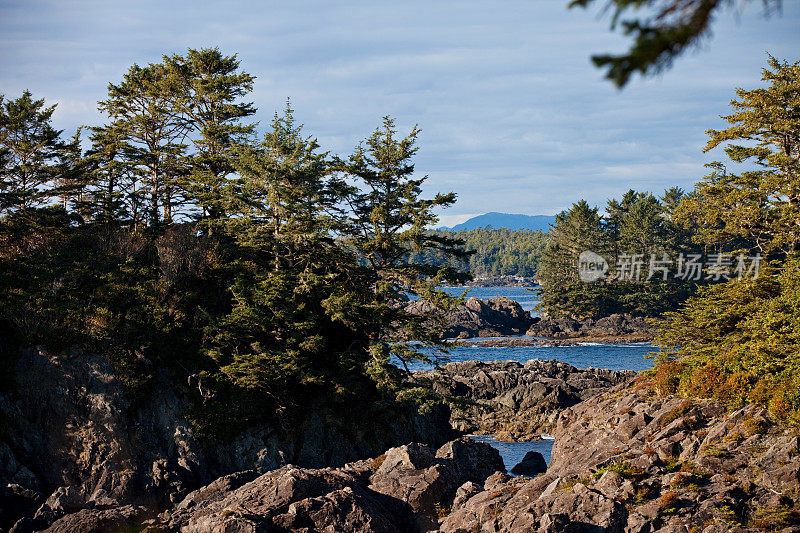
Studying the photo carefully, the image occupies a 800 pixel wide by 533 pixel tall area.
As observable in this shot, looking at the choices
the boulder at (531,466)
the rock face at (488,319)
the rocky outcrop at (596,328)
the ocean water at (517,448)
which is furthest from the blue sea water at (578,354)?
the boulder at (531,466)

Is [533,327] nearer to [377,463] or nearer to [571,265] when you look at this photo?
[571,265]

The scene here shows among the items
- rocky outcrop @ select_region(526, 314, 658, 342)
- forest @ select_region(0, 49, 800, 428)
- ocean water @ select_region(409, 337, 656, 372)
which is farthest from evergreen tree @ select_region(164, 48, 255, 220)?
rocky outcrop @ select_region(526, 314, 658, 342)

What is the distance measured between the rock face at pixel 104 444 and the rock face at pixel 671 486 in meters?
12.4

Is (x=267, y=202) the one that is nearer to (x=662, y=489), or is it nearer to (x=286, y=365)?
(x=286, y=365)

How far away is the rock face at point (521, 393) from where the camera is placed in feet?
137

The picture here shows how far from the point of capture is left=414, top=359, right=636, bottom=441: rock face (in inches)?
1639

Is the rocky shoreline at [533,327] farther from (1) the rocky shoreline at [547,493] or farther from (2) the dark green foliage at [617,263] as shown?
(1) the rocky shoreline at [547,493]

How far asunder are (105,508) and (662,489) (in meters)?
15.9

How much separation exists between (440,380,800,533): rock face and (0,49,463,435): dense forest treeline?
9535 mm

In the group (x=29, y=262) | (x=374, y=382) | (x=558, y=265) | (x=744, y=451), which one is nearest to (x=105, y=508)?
(x=374, y=382)

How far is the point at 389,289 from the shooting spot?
28.3m

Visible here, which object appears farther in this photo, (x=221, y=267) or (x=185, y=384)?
(x=221, y=267)

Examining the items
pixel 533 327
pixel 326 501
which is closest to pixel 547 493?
pixel 326 501

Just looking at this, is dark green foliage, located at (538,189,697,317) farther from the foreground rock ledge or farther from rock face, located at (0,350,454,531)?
the foreground rock ledge
